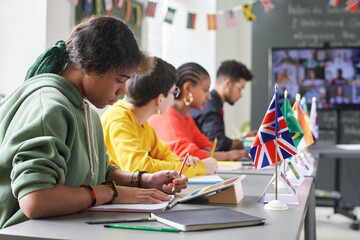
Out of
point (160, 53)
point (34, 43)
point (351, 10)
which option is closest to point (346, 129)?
point (351, 10)

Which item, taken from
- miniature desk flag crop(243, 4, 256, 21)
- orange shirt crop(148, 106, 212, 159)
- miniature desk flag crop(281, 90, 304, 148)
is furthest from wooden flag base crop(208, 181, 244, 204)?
miniature desk flag crop(243, 4, 256, 21)

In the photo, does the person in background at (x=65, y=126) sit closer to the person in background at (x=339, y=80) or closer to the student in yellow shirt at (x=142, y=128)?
the student in yellow shirt at (x=142, y=128)

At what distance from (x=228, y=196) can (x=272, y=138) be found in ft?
0.70

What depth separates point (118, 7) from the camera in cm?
409

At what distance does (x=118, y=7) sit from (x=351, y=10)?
261cm

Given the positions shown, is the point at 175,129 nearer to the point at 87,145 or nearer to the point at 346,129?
the point at 87,145

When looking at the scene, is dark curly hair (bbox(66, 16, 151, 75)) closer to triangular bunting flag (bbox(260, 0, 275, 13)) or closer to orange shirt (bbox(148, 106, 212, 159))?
orange shirt (bbox(148, 106, 212, 159))

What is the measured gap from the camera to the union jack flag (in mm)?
1484

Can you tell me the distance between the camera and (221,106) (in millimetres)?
3947

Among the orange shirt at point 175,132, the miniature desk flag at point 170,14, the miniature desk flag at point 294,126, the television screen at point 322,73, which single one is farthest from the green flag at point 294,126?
the television screen at point 322,73

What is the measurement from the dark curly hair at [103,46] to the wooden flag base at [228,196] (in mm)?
440

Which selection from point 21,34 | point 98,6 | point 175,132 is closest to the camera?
point 175,132

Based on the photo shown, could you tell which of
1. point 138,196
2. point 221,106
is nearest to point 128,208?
point 138,196

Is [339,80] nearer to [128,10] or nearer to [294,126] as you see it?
[128,10]
